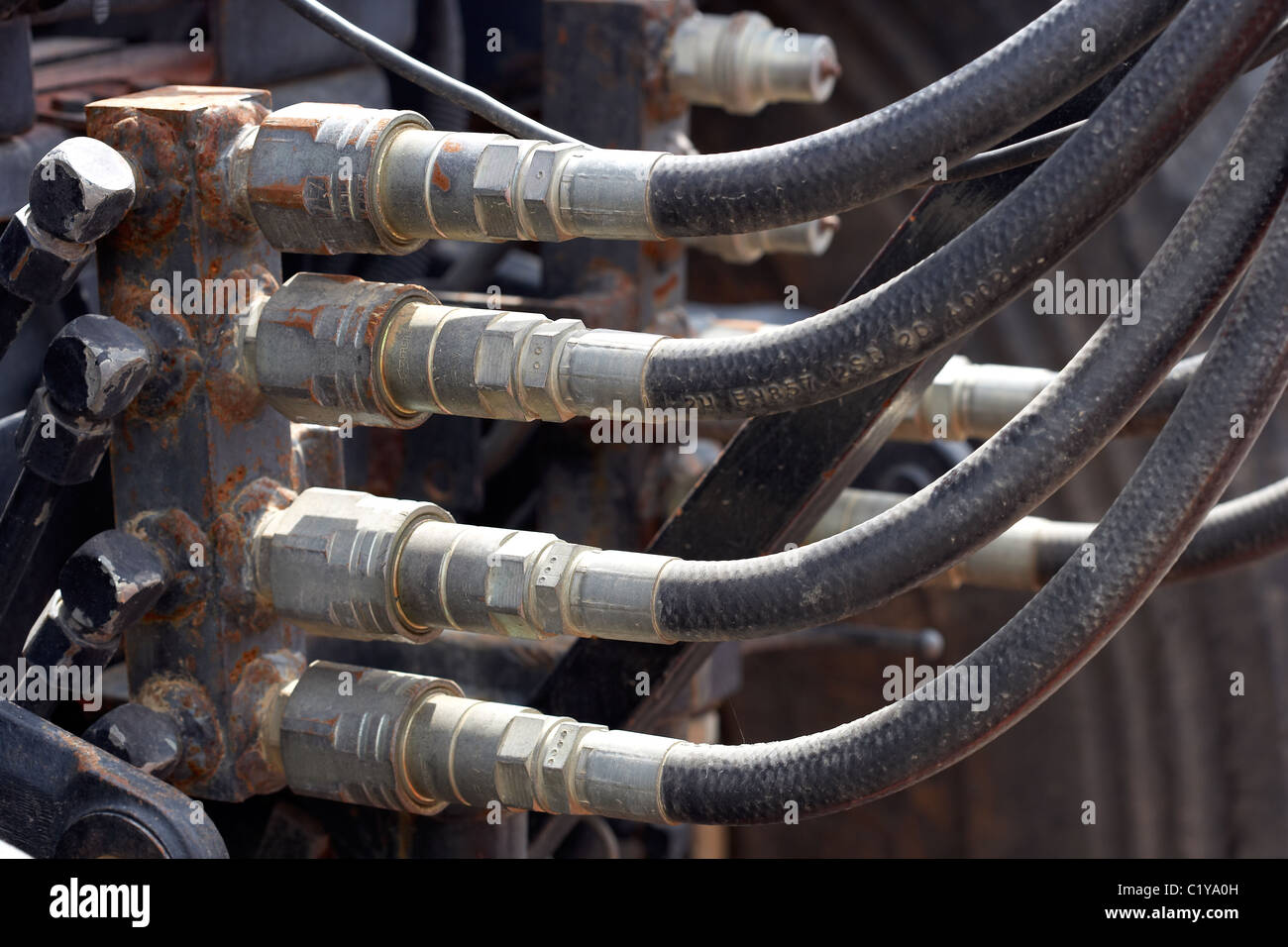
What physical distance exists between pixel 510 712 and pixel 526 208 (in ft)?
0.93

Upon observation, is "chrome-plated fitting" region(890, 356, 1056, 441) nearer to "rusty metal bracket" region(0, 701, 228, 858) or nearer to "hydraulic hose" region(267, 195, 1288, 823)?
"hydraulic hose" region(267, 195, 1288, 823)

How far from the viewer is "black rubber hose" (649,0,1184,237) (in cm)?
76

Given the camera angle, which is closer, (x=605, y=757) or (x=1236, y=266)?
(x=1236, y=266)

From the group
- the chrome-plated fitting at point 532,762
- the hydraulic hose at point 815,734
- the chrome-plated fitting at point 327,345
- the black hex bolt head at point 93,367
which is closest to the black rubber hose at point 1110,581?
the hydraulic hose at point 815,734

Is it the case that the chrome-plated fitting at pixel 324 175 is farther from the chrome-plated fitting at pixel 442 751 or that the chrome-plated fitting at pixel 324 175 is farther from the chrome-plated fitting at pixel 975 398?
the chrome-plated fitting at pixel 975 398

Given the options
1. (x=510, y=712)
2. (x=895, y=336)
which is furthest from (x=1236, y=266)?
(x=510, y=712)

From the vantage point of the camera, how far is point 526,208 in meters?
0.84

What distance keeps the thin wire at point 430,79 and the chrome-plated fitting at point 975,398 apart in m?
0.42

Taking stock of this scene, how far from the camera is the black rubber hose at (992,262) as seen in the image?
2.39ft

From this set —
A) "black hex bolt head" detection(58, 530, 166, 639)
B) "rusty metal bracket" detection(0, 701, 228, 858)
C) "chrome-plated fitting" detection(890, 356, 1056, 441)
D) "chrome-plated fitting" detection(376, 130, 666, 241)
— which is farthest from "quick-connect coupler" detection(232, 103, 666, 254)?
"chrome-plated fitting" detection(890, 356, 1056, 441)

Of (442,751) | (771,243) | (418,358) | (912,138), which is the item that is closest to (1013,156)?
(912,138)

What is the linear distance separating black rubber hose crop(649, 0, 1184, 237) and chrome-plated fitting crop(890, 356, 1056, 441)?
448mm

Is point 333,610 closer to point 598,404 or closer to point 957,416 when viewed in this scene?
point 598,404
